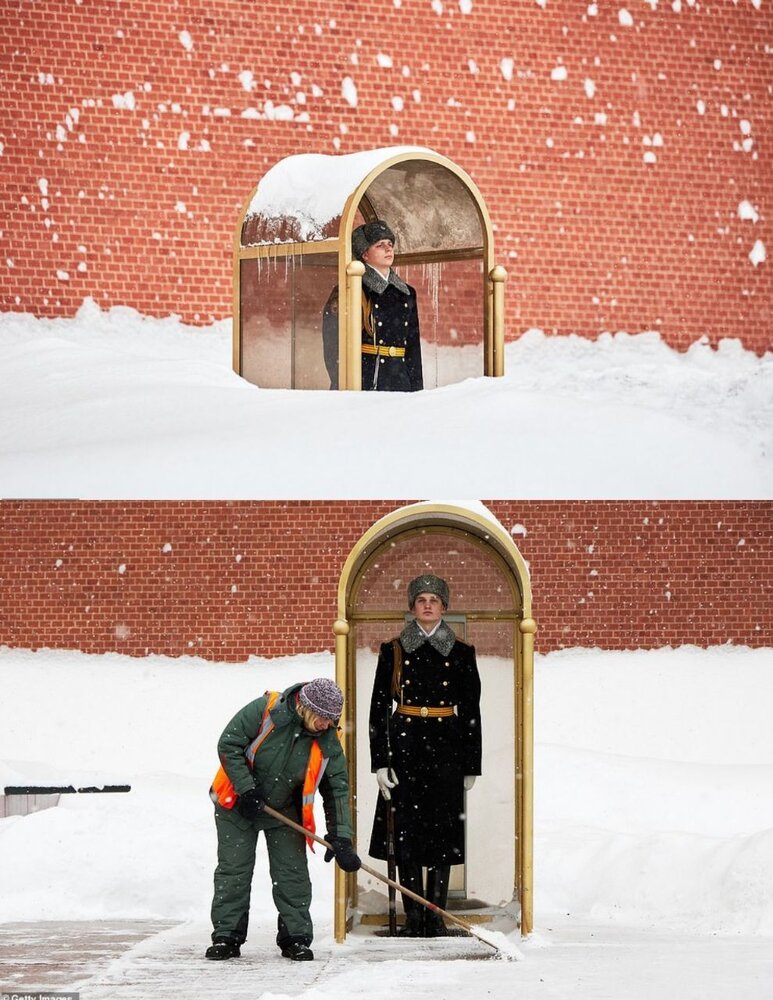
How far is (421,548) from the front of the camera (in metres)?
5.53

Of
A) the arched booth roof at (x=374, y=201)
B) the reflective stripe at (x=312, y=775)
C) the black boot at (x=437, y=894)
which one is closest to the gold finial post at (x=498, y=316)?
the arched booth roof at (x=374, y=201)

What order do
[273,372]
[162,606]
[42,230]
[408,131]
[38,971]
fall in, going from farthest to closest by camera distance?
1. [162,606]
2. [408,131]
3. [42,230]
4. [273,372]
5. [38,971]

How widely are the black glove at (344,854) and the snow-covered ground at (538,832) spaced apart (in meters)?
0.30

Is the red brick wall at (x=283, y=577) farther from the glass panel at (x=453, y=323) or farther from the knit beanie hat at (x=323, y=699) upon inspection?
the knit beanie hat at (x=323, y=699)

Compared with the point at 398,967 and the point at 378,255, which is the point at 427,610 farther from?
the point at 378,255

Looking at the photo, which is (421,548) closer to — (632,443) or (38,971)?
(632,443)

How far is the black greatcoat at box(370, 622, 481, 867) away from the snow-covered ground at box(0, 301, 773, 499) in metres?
0.61

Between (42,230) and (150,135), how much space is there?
721 millimetres

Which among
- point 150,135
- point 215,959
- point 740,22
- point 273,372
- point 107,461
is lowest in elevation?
→ point 215,959

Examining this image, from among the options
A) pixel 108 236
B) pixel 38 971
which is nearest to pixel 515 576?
pixel 38 971

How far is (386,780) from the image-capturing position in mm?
5414

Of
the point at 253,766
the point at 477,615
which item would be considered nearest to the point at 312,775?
the point at 253,766

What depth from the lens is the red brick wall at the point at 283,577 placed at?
32.5ft

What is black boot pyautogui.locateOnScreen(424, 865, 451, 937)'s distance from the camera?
5.50 m
